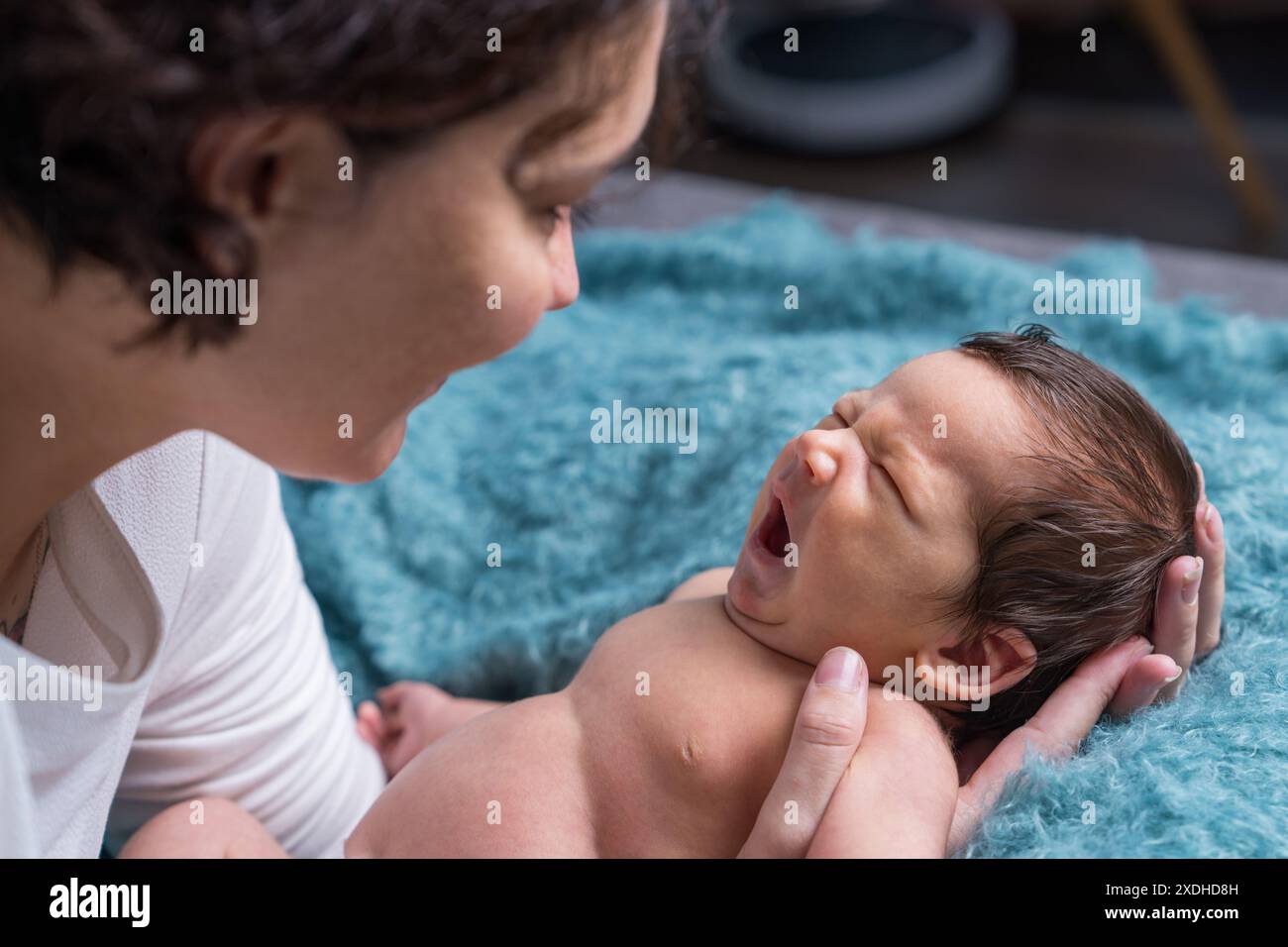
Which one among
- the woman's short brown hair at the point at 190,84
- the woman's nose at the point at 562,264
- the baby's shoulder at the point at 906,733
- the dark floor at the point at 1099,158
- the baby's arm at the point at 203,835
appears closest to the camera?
the woman's short brown hair at the point at 190,84

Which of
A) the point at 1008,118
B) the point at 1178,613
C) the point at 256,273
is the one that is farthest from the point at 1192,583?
the point at 1008,118

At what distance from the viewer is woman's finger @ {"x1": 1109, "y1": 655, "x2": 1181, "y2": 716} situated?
0.88 m

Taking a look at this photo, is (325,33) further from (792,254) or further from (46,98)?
(792,254)

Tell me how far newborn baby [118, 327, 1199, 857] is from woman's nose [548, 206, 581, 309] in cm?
24

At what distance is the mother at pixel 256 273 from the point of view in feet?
1.89

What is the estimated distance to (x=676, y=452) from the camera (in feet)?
4.36

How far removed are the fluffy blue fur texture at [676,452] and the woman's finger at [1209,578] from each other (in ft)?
0.07

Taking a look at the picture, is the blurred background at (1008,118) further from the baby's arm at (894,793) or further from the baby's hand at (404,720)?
the baby's arm at (894,793)

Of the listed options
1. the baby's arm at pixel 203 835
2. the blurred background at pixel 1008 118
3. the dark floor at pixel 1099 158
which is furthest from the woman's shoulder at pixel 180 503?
the dark floor at pixel 1099 158

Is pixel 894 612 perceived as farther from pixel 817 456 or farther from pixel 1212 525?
pixel 1212 525

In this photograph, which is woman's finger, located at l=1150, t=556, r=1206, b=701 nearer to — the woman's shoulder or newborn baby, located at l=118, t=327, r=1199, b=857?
newborn baby, located at l=118, t=327, r=1199, b=857
